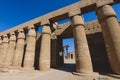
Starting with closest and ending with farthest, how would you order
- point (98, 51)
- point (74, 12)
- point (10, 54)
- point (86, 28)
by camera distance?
point (74, 12), point (98, 51), point (86, 28), point (10, 54)

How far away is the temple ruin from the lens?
7406 millimetres

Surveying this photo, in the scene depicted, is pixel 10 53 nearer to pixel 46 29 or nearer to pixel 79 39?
pixel 46 29

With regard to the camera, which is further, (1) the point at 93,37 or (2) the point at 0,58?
(2) the point at 0,58

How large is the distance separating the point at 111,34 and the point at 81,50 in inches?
100

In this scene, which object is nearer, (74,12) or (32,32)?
(74,12)

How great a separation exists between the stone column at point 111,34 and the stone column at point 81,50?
5.26 ft

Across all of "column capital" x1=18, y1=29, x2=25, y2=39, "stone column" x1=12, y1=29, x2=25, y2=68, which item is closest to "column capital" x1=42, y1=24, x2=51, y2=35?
"column capital" x1=18, y1=29, x2=25, y2=39

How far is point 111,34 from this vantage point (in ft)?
23.7

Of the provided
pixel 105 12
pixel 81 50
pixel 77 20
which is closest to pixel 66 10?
pixel 77 20

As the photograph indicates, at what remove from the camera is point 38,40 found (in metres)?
15.4

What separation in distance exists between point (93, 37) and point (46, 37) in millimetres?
5714

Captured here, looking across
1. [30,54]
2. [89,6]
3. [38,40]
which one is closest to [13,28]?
[38,40]

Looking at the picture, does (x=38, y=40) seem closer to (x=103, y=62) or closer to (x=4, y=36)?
(x=4, y=36)

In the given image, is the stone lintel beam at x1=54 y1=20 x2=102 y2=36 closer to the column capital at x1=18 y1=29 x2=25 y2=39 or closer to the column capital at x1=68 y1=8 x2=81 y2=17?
the column capital at x1=68 y1=8 x2=81 y2=17
